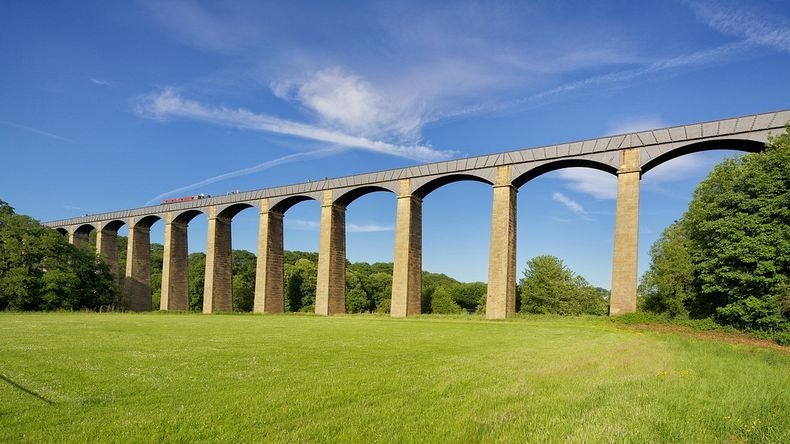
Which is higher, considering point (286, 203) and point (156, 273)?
point (286, 203)

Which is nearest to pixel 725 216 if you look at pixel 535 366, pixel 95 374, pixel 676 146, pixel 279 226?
pixel 676 146

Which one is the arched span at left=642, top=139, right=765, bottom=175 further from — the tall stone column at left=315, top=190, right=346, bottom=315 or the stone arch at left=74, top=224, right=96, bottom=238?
the stone arch at left=74, top=224, right=96, bottom=238

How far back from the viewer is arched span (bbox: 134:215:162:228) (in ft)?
196

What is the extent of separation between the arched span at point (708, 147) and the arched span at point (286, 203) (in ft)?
98.3

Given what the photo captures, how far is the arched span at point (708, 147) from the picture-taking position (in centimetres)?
2915

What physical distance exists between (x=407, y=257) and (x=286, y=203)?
16.9m

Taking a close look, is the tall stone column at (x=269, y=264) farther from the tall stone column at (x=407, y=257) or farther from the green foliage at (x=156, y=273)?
the green foliage at (x=156, y=273)

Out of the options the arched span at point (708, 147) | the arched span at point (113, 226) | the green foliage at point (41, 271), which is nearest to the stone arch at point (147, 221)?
the arched span at point (113, 226)

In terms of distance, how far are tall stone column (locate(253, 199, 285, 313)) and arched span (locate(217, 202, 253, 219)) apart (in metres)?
3.30

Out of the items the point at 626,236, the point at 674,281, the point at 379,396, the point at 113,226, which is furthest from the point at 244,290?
the point at 379,396

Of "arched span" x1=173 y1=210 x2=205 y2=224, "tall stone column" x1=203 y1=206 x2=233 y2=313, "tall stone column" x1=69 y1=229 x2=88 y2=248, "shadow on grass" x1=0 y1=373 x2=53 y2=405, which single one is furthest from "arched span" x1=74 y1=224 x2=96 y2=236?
"shadow on grass" x1=0 y1=373 x2=53 y2=405

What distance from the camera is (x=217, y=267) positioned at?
52.8 metres

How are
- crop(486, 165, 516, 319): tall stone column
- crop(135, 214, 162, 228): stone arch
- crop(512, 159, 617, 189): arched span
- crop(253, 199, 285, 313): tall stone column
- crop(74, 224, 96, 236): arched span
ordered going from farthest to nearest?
crop(74, 224, 96, 236): arched span
crop(135, 214, 162, 228): stone arch
crop(253, 199, 285, 313): tall stone column
crop(486, 165, 516, 319): tall stone column
crop(512, 159, 617, 189): arched span

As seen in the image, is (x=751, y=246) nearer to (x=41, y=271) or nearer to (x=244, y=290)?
(x=41, y=271)
